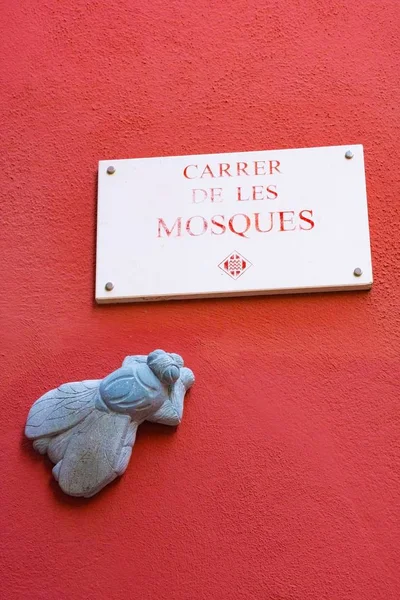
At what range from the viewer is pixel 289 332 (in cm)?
217

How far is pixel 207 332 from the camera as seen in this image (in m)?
2.19

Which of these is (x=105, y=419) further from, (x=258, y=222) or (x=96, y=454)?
(x=258, y=222)

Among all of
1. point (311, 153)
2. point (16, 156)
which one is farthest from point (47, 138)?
point (311, 153)

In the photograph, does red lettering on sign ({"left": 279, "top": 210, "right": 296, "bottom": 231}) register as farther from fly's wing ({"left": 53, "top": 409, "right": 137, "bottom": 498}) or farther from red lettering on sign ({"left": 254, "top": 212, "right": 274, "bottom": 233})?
fly's wing ({"left": 53, "top": 409, "right": 137, "bottom": 498})

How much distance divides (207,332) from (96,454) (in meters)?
0.41

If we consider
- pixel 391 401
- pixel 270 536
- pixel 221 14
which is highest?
pixel 221 14

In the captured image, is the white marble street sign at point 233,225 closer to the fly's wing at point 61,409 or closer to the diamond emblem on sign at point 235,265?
the diamond emblem on sign at point 235,265

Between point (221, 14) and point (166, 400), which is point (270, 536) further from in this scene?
point (221, 14)

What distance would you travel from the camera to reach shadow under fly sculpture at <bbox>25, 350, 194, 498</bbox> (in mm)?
2018

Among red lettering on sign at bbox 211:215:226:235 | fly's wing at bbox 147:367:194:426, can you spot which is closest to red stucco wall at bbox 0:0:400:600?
fly's wing at bbox 147:367:194:426

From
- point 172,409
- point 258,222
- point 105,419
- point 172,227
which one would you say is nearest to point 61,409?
point 105,419

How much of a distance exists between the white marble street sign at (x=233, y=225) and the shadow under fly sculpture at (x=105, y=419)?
253mm

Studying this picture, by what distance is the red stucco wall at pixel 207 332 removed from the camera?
6.51 feet

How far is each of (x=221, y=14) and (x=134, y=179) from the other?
1.88 ft
